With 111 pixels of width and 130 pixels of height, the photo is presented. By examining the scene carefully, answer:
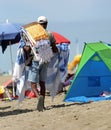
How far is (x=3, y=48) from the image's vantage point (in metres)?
A: 15.1

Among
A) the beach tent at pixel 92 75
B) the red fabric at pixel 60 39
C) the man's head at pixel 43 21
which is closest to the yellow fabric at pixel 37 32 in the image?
the man's head at pixel 43 21

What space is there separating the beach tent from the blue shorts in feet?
7.98

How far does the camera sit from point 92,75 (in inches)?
531

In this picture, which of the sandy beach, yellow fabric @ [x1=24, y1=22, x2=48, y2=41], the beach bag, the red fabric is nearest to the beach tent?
the red fabric

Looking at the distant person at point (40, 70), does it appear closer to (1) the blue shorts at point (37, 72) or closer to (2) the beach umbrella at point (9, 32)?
(1) the blue shorts at point (37, 72)

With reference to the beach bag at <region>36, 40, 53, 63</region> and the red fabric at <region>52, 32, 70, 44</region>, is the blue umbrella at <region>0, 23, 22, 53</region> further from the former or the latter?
the beach bag at <region>36, 40, 53, 63</region>

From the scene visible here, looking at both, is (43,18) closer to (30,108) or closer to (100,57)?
(30,108)

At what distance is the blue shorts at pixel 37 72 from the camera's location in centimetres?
1073

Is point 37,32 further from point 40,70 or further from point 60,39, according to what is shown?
point 60,39

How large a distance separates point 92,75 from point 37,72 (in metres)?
3.01

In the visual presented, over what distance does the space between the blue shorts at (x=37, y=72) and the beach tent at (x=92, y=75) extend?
2.43 m

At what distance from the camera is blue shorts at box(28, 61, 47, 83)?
423 inches

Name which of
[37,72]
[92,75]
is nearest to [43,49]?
[37,72]

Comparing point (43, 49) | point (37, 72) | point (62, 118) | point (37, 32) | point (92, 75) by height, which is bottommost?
point (92, 75)
